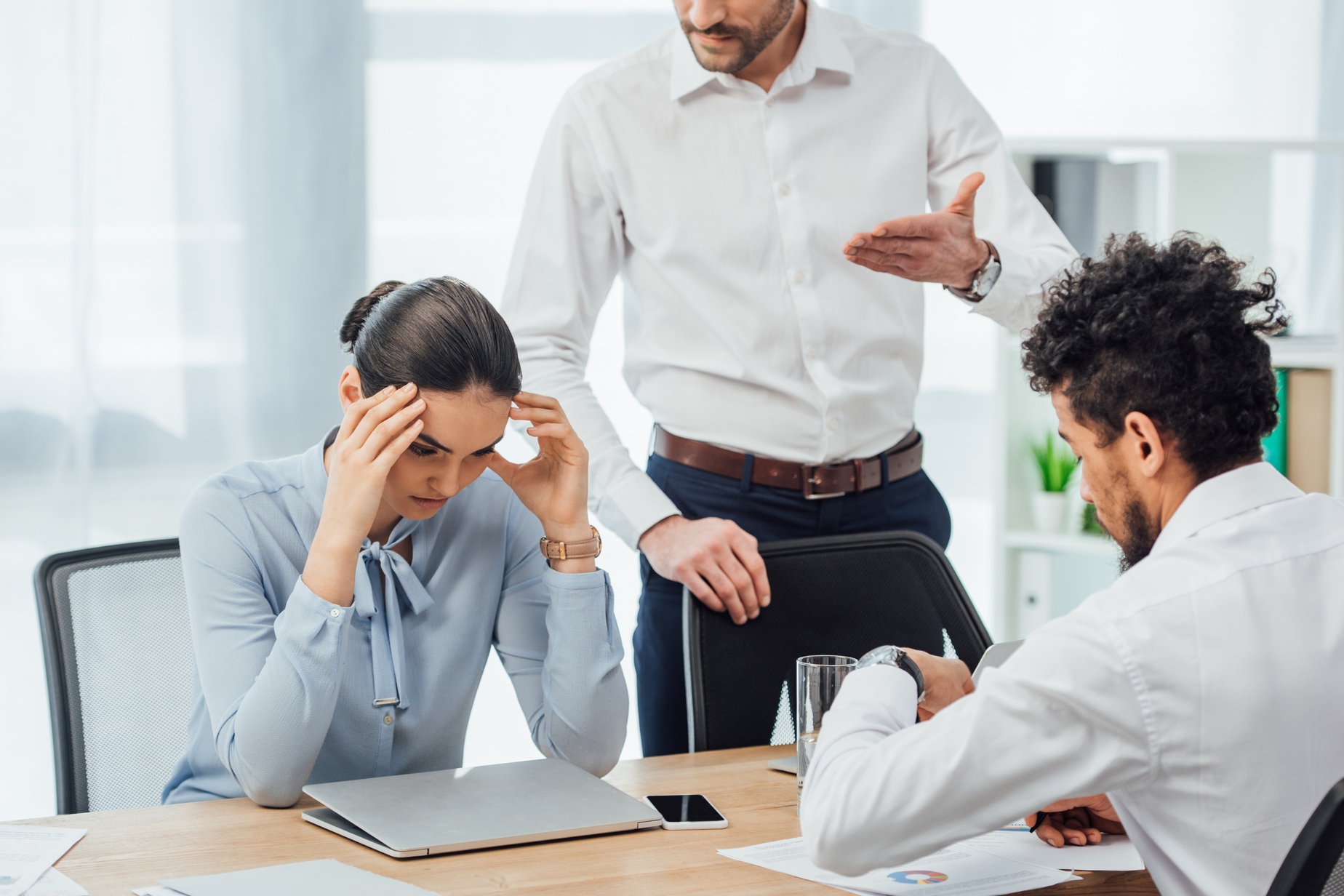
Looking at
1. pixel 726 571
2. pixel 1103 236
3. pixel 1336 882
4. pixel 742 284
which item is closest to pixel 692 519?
pixel 726 571

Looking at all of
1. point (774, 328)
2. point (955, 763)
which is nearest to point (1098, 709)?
point (955, 763)

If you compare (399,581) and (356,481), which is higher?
(356,481)

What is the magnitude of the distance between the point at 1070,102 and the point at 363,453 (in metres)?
2.73

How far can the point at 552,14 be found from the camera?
312 centimetres

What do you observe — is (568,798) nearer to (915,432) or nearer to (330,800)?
(330,800)

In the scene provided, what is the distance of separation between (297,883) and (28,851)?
296 mm

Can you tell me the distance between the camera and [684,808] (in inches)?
54.9

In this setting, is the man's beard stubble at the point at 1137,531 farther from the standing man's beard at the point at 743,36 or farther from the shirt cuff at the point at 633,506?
the standing man's beard at the point at 743,36

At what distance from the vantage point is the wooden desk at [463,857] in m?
1.17

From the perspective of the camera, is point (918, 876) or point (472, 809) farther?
point (472, 809)

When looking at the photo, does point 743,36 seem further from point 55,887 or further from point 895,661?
point 55,887

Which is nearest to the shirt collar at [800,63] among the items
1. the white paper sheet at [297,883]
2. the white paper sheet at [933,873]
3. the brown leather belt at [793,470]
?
the brown leather belt at [793,470]

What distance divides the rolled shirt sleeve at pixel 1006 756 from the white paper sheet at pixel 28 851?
703mm

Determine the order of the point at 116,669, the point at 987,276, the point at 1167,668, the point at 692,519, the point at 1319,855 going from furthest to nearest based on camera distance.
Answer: the point at 692,519, the point at 987,276, the point at 116,669, the point at 1167,668, the point at 1319,855
